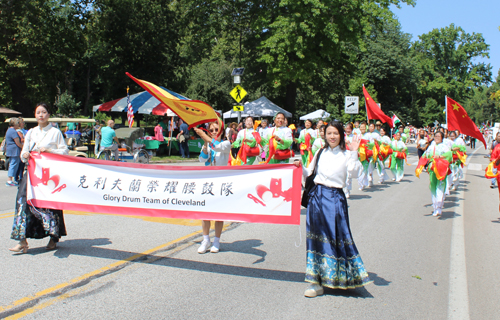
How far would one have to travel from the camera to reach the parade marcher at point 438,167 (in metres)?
9.01

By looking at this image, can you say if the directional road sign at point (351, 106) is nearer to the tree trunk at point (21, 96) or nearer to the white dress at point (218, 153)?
the white dress at point (218, 153)

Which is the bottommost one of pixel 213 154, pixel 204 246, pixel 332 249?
pixel 204 246

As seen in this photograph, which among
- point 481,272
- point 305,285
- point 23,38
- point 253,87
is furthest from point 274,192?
point 253,87

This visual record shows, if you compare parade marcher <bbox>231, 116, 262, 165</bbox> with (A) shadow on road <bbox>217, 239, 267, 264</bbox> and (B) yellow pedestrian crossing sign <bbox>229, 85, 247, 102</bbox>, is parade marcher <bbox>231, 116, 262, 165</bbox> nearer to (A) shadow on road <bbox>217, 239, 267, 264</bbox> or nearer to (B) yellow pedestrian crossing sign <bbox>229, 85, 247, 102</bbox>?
(A) shadow on road <bbox>217, 239, 267, 264</bbox>

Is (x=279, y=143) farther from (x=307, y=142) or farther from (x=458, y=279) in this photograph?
(x=458, y=279)

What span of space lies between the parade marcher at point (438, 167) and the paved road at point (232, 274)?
1.14 metres

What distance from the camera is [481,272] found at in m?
5.57

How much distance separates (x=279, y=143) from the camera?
9.02m

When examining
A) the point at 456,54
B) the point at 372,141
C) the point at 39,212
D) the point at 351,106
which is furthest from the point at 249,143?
the point at 456,54

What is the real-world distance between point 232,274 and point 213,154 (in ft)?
→ 6.36

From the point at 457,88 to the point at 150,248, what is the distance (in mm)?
73189

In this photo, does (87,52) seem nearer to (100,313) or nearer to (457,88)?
(100,313)

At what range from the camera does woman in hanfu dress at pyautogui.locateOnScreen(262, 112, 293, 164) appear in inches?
354

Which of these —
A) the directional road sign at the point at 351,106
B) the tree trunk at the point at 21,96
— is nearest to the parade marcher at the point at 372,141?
the directional road sign at the point at 351,106
